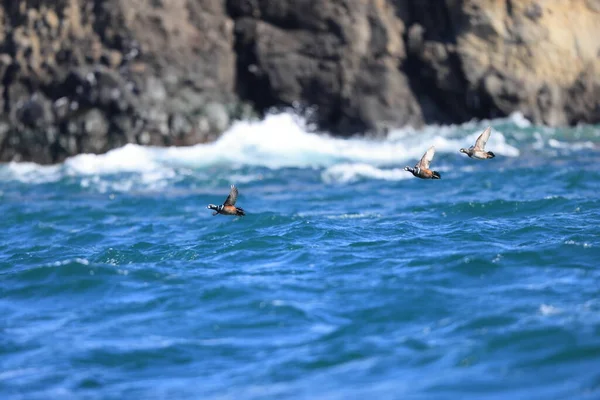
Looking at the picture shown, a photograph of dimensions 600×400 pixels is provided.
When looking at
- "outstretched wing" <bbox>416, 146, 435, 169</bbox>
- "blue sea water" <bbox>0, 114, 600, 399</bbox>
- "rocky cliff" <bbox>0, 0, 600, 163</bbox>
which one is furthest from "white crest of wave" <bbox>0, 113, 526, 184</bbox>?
"outstretched wing" <bbox>416, 146, 435, 169</bbox>

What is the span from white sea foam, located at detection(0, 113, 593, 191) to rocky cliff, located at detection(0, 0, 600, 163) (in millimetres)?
476

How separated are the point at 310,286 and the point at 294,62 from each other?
1292 centimetres

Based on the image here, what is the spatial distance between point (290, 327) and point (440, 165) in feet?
34.4

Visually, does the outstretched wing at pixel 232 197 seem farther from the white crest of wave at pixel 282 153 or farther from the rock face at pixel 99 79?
the rock face at pixel 99 79

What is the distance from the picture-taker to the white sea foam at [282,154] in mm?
19047

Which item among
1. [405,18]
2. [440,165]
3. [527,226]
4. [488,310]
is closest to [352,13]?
[405,18]

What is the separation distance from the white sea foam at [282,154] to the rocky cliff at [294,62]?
48cm

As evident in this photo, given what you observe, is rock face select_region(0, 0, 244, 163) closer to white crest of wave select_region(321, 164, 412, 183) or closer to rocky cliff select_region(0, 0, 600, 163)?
rocky cliff select_region(0, 0, 600, 163)

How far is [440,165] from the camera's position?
18969mm

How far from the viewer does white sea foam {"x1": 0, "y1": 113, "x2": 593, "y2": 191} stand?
62.5ft

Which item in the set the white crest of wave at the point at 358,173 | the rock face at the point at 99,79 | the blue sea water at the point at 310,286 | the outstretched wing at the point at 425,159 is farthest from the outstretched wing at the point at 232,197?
the rock face at the point at 99,79

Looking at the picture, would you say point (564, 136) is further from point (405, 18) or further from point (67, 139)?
point (67, 139)

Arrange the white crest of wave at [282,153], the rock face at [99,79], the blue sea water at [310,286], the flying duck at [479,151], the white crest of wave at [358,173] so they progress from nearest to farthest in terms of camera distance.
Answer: the blue sea water at [310,286]
the flying duck at [479,151]
the white crest of wave at [358,173]
the white crest of wave at [282,153]
the rock face at [99,79]

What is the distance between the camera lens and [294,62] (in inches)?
888
